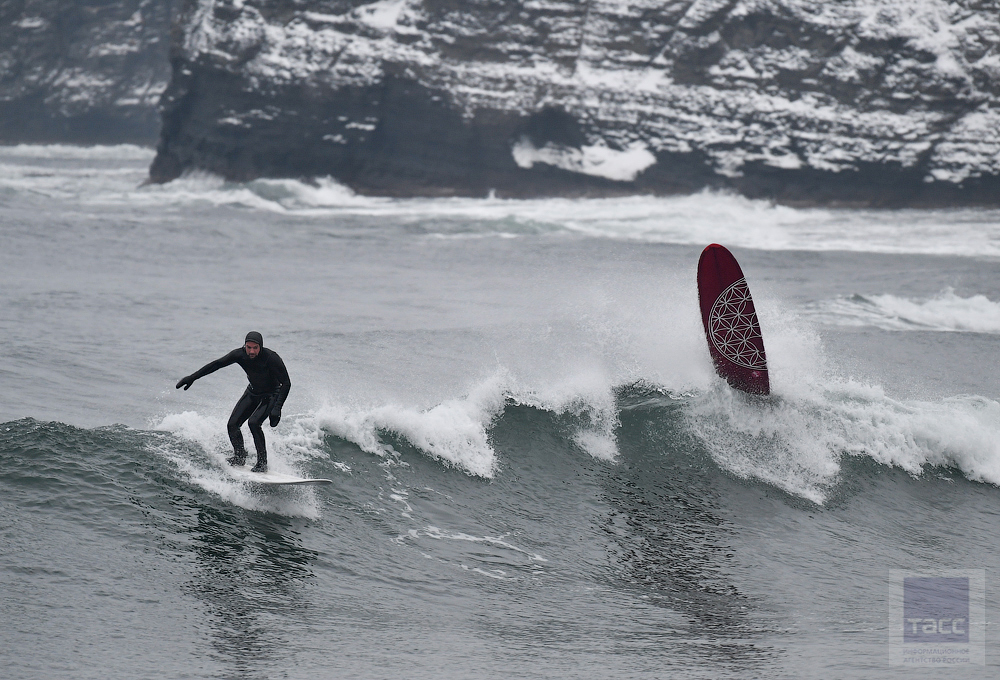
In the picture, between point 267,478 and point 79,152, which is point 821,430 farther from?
point 79,152

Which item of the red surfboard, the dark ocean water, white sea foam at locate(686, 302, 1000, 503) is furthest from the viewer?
the red surfboard

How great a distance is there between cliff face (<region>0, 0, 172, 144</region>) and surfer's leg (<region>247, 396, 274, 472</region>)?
85.0 metres

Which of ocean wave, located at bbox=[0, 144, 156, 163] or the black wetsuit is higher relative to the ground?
ocean wave, located at bbox=[0, 144, 156, 163]

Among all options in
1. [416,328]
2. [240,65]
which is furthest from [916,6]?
[416,328]

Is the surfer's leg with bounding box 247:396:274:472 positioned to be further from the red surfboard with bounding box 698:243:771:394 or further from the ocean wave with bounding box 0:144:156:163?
the ocean wave with bounding box 0:144:156:163

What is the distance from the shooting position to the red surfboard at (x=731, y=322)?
11.8 m

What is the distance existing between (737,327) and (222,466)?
5.99m

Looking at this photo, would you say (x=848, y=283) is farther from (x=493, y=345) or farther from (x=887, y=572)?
(x=887, y=572)

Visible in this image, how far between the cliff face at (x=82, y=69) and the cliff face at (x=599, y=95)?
46995 millimetres

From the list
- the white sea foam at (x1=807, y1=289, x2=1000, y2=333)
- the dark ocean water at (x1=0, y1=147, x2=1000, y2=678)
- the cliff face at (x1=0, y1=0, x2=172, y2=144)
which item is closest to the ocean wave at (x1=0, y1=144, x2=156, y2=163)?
the cliff face at (x1=0, y1=0, x2=172, y2=144)

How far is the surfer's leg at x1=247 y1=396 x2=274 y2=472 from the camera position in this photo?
343 inches

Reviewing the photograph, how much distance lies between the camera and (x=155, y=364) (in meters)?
14.1

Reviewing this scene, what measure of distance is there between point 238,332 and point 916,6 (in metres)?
34.6

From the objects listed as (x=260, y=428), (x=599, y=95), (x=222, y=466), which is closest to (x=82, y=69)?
(x=599, y=95)
